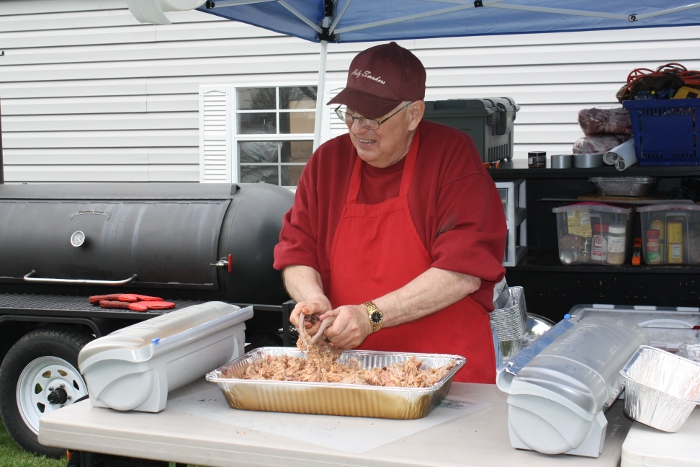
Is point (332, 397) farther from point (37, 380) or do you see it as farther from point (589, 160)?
point (37, 380)

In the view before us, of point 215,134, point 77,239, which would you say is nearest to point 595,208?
point 77,239

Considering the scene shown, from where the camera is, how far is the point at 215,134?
7.25 meters

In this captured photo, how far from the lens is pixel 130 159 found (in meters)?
7.59

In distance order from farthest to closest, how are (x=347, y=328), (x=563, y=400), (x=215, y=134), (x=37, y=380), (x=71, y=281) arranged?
(x=215, y=134) < (x=37, y=380) < (x=71, y=281) < (x=347, y=328) < (x=563, y=400)

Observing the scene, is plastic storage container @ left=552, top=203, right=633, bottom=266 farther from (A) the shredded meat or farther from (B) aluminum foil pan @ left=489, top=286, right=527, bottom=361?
(A) the shredded meat

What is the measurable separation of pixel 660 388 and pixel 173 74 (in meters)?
6.40

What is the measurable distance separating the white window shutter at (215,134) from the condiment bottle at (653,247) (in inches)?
167

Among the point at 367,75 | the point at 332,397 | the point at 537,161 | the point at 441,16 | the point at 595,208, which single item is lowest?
the point at 332,397

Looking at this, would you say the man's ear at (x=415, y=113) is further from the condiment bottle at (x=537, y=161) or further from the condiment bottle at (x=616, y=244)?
the condiment bottle at (x=616, y=244)

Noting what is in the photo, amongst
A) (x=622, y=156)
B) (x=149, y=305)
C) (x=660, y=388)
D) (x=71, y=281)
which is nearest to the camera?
(x=660, y=388)

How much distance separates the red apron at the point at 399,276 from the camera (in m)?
2.41

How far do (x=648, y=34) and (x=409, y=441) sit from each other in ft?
17.5

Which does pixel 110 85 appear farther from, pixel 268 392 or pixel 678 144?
pixel 268 392

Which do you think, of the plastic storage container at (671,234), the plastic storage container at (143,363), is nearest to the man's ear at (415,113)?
the plastic storage container at (143,363)
